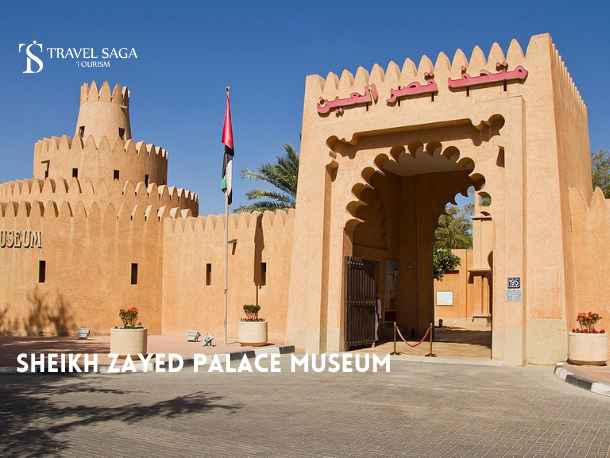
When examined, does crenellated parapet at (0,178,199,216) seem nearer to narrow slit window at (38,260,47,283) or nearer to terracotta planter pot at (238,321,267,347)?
narrow slit window at (38,260,47,283)

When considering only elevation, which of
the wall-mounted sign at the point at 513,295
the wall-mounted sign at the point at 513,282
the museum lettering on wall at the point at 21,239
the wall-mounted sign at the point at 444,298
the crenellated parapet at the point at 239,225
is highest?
the crenellated parapet at the point at 239,225

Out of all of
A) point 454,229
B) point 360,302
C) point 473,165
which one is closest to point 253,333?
point 360,302

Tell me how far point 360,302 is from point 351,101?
5.48 metres

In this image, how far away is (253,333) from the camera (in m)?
18.2

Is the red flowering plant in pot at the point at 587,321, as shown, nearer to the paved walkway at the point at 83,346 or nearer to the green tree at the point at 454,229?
the paved walkway at the point at 83,346

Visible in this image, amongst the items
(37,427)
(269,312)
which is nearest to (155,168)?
(269,312)

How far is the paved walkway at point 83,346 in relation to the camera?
53.5ft

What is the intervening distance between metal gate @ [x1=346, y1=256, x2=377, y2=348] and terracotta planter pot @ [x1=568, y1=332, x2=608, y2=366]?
19.7 feet

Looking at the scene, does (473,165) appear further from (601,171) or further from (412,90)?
(601,171)

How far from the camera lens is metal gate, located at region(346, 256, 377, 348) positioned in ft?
58.4

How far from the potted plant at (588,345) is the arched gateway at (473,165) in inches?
15.9

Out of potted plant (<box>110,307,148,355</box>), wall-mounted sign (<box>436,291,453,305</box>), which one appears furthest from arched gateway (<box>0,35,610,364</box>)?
wall-mounted sign (<box>436,291,453,305</box>)

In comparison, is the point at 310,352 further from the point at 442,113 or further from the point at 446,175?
the point at 446,175

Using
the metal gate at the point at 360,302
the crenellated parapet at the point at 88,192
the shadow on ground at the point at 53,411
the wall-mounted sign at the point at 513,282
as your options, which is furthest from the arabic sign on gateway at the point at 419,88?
the crenellated parapet at the point at 88,192
